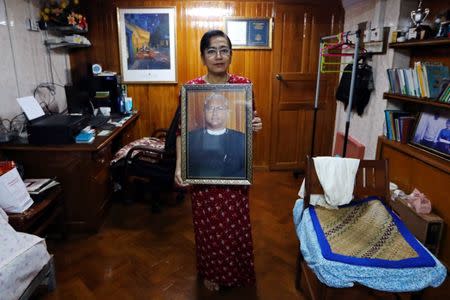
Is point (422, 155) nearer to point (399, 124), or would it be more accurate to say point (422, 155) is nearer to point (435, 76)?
point (399, 124)

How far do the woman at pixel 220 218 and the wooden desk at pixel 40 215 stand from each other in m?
0.96

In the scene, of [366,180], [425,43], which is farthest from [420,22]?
[366,180]

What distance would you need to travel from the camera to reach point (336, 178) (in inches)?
64.7

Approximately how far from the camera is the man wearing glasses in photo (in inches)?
60.7

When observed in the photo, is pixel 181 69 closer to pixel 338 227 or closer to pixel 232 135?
pixel 232 135

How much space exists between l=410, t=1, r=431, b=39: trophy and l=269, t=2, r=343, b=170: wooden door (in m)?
1.34

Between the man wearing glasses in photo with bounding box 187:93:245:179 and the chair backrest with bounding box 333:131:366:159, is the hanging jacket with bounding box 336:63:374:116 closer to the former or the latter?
the chair backrest with bounding box 333:131:366:159

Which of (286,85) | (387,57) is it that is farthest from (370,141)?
(286,85)

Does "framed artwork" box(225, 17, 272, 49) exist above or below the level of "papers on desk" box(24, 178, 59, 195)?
above

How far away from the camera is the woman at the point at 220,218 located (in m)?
1.56

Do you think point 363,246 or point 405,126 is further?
point 405,126

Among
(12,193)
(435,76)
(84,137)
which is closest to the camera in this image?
(12,193)

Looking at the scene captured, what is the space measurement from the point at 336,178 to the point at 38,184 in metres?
1.94

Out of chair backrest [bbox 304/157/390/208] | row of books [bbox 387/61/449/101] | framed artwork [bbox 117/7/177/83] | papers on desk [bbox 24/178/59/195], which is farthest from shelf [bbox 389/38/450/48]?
papers on desk [bbox 24/178/59/195]
